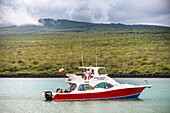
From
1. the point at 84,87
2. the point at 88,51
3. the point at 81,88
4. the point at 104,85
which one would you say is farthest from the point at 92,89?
the point at 88,51

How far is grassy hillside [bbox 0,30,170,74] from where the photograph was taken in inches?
3733

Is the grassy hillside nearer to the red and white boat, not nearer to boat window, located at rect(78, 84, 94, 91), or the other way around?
the red and white boat

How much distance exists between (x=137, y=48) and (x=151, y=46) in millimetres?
7096

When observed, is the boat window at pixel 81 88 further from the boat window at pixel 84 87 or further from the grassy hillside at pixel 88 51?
the grassy hillside at pixel 88 51

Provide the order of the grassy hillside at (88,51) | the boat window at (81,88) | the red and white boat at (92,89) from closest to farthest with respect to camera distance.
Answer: the red and white boat at (92,89) < the boat window at (81,88) < the grassy hillside at (88,51)

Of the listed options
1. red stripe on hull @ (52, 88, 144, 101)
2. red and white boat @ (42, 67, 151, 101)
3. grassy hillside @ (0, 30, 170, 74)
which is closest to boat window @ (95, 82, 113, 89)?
red and white boat @ (42, 67, 151, 101)

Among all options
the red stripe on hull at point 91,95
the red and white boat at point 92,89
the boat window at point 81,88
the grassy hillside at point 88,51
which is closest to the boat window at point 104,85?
the red and white boat at point 92,89

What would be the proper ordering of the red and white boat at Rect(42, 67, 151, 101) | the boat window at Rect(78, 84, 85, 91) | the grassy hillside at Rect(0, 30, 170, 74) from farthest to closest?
the grassy hillside at Rect(0, 30, 170, 74) → the boat window at Rect(78, 84, 85, 91) → the red and white boat at Rect(42, 67, 151, 101)

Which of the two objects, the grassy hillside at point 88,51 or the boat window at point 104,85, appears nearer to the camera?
the boat window at point 104,85

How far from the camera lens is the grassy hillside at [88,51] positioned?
9481 cm

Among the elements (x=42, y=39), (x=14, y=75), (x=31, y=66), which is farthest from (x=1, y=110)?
(x=42, y=39)

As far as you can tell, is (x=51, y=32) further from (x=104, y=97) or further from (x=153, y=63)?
(x=104, y=97)

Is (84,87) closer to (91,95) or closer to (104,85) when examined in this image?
(91,95)

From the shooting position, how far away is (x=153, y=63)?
9819cm
